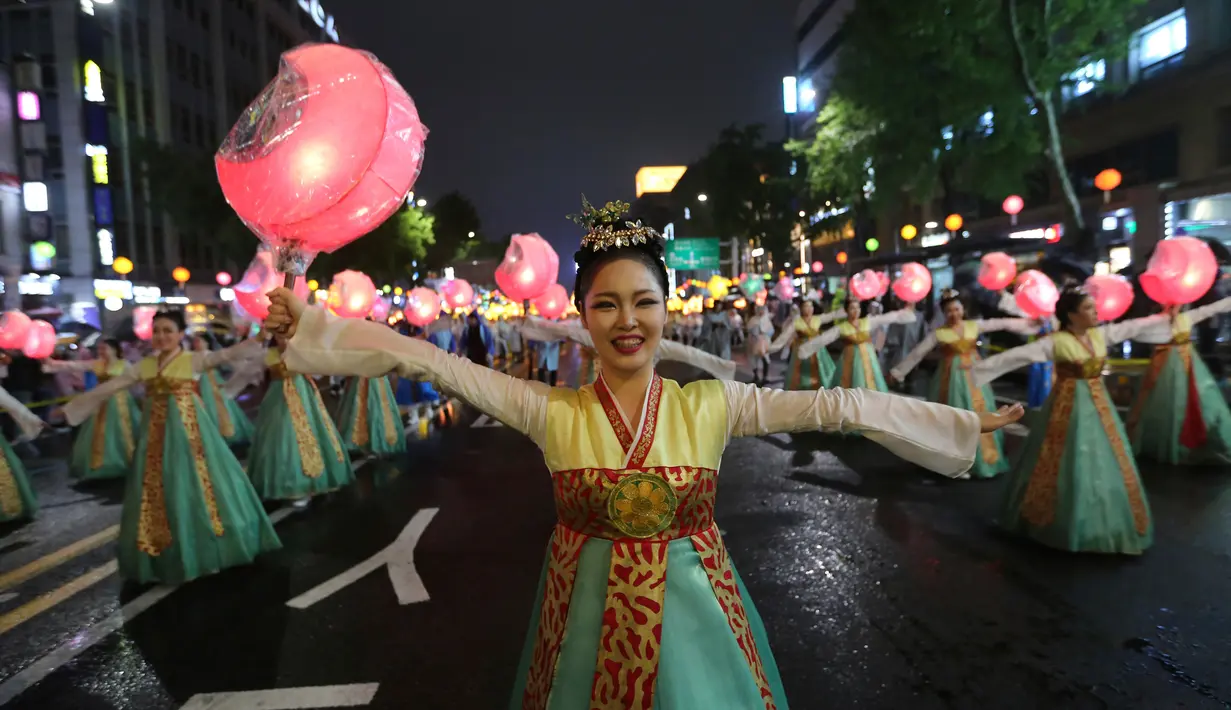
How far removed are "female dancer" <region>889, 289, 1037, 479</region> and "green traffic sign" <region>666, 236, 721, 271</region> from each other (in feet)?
109

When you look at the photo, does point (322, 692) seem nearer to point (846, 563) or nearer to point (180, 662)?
point (180, 662)

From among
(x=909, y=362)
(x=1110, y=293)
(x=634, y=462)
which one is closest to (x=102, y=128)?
(x=909, y=362)

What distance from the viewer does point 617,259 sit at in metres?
2.27

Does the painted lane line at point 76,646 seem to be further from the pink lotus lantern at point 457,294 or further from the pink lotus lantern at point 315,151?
the pink lotus lantern at point 457,294

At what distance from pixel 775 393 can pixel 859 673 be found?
2213 millimetres

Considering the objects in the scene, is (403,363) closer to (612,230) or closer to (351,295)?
(612,230)

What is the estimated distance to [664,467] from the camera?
6.98 ft

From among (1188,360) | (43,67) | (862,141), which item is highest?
(43,67)

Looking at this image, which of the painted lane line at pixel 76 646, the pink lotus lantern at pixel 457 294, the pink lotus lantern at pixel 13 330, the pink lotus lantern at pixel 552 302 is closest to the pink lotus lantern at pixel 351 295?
the pink lotus lantern at pixel 552 302

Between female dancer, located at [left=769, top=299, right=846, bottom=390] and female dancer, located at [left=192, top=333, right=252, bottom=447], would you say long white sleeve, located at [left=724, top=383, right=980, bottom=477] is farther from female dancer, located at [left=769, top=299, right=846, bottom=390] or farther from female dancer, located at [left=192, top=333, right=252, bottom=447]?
female dancer, located at [left=769, top=299, right=846, bottom=390]

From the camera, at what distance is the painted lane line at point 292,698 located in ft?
12.1

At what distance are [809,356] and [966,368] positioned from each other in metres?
4.03

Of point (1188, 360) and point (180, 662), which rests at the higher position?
point (1188, 360)

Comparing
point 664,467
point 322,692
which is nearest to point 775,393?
point 664,467
